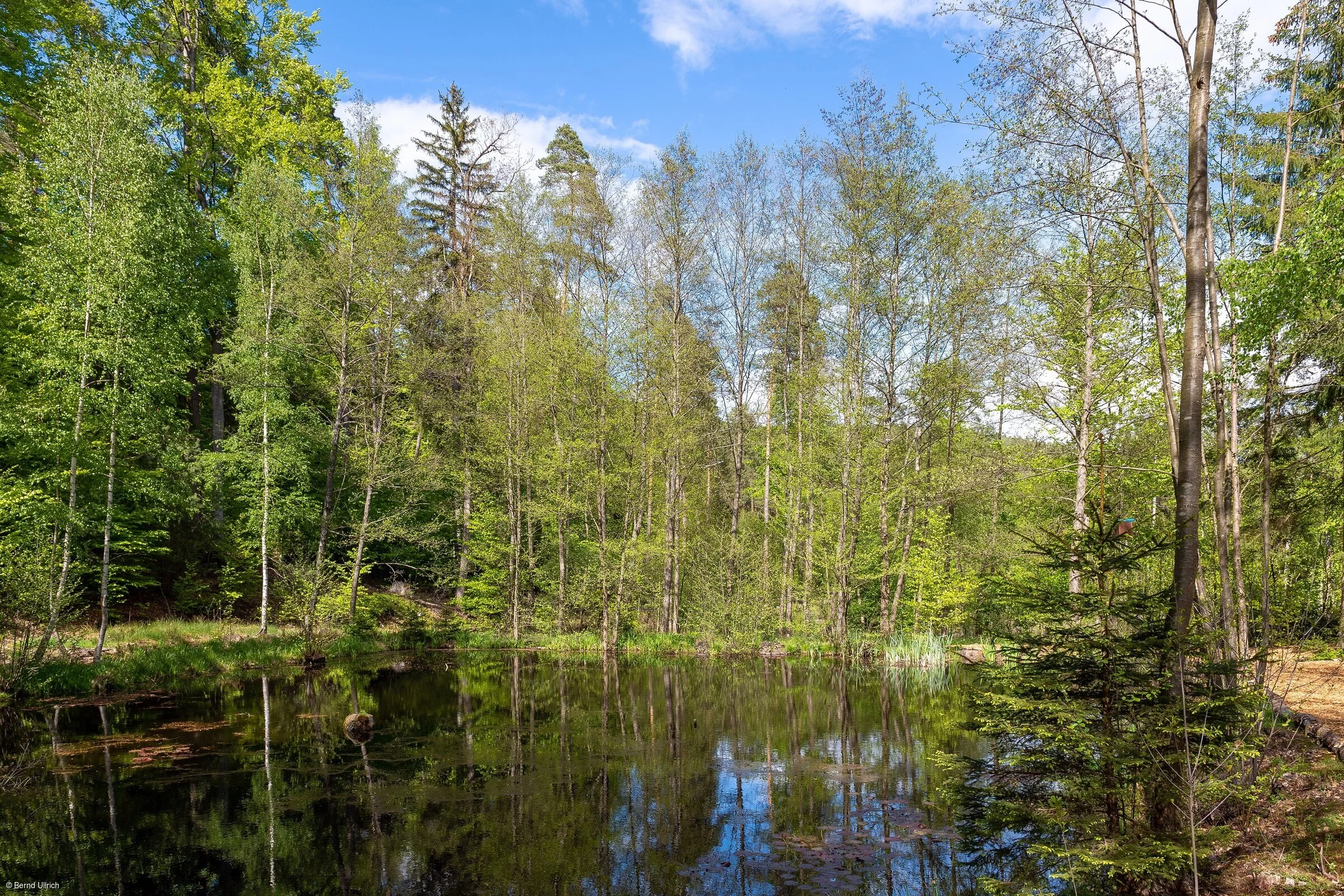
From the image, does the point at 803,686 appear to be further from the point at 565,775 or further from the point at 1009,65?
the point at 1009,65

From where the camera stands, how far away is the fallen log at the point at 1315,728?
22.7 ft

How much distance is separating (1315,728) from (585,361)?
1920 cm

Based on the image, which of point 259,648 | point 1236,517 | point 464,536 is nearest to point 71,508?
point 259,648

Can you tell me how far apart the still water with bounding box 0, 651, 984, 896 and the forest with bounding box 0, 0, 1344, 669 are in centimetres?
394

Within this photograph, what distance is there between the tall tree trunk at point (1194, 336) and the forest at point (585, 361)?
39.6 inches

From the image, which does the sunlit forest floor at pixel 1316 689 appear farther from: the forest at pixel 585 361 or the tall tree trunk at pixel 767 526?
the tall tree trunk at pixel 767 526

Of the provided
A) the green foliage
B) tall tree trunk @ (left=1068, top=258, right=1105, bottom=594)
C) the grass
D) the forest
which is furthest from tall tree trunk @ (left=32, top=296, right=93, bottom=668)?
tall tree trunk @ (left=1068, top=258, right=1105, bottom=594)

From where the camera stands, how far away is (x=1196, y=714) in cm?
489

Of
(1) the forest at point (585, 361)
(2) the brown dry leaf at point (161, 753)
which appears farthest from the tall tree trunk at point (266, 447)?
(2) the brown dry leaf at point (161, 753)

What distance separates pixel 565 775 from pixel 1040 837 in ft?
19.4

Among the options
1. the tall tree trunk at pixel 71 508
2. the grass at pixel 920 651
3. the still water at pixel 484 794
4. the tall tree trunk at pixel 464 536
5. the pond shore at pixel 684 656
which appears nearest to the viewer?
the pond shore at pixel 684 656

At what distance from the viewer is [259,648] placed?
57.6 ft

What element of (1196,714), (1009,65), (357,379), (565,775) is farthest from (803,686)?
(357,379)

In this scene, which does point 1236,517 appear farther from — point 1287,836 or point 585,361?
point 585,361
